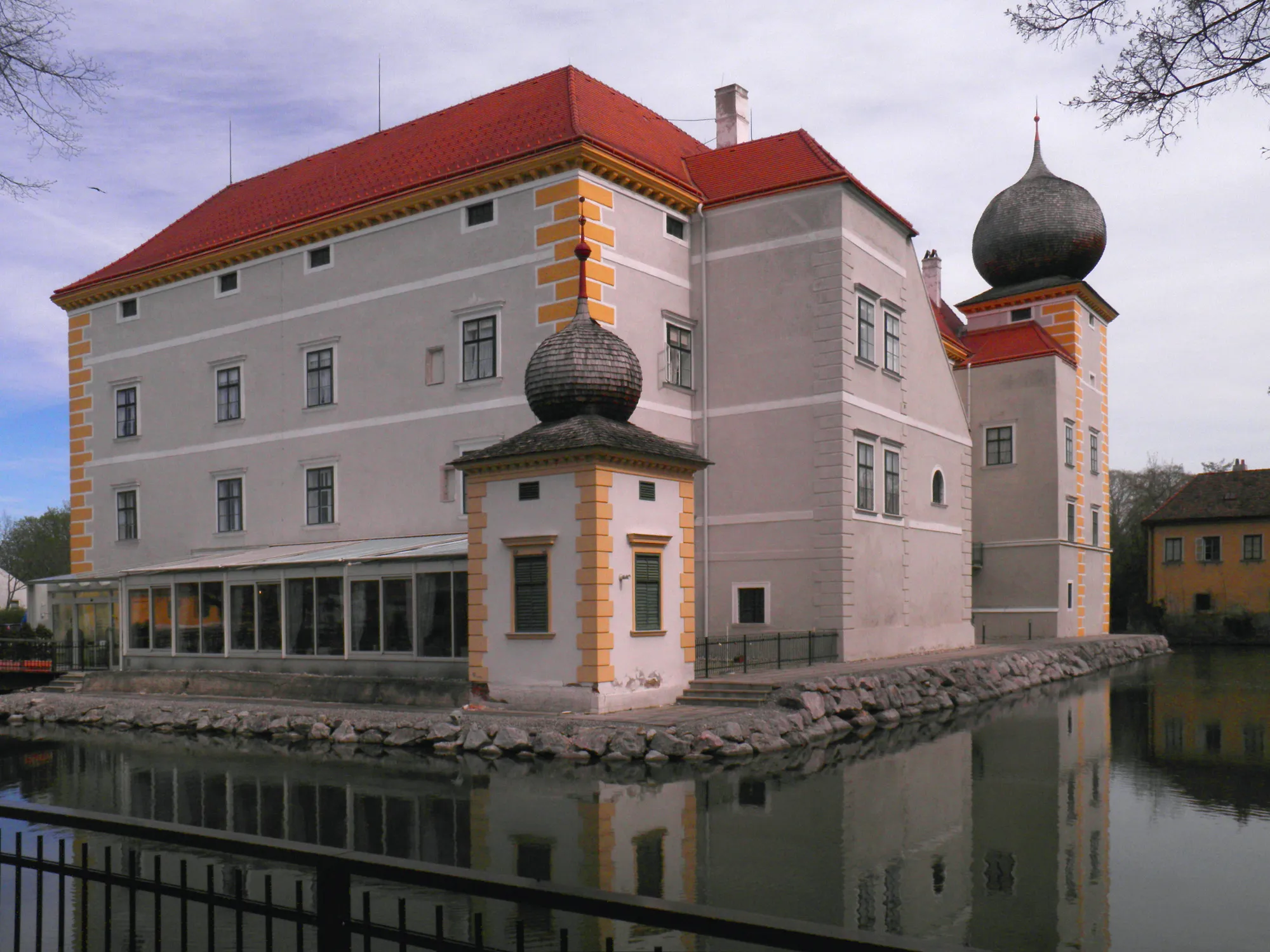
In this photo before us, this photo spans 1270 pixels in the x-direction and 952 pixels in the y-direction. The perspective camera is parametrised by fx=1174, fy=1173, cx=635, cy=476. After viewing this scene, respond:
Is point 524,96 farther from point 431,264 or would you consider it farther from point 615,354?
point 615,354

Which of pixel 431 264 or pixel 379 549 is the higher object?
pixel 431 264

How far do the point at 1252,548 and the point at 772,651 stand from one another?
116 feet

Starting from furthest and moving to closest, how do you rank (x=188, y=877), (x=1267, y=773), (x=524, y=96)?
(x=524, y=96)
(x=1267, y=773)
(x=188, y=877)

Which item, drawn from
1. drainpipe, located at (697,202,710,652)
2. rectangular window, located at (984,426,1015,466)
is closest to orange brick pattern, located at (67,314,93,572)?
drainpipe, located at (697,202,710,652)

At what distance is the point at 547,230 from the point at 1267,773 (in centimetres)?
1590

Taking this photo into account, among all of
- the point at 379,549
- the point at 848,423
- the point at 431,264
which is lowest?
the point at 379,549

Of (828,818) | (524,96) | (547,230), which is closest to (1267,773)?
(828,818)

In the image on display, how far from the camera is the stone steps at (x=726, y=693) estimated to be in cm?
1842

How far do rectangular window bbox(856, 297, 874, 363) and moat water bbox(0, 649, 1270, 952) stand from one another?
30.4ft

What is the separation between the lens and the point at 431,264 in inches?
1012

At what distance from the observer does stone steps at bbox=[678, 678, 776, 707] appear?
18.4 meters

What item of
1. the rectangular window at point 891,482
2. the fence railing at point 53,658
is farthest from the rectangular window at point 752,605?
the fence railing at point 53,658

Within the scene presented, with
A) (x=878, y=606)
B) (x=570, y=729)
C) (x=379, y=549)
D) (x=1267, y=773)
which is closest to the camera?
(x=1267, y=773)

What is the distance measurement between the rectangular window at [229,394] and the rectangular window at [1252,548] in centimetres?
4183
